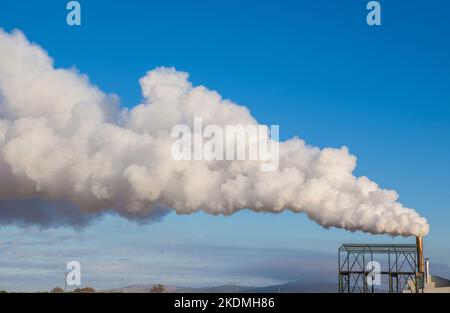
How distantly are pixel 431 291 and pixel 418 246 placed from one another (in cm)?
868

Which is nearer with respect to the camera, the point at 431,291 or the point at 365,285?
the point at 431,291
